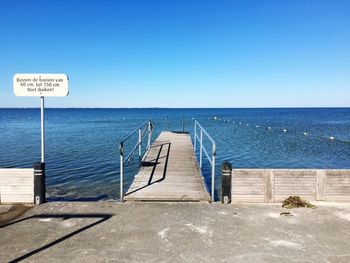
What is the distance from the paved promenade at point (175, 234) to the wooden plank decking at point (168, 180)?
0.61 meters

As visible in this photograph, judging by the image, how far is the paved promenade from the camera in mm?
4543

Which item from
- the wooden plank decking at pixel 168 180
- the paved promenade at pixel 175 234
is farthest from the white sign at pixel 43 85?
the wooden plank decking at pixel 168 180

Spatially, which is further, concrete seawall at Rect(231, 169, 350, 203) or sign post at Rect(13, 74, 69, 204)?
sign post at Rect(13, 74, 69, 204)

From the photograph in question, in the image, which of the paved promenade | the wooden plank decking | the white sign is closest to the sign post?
the white sign

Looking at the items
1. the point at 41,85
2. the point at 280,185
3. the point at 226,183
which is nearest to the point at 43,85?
the point at 41,85

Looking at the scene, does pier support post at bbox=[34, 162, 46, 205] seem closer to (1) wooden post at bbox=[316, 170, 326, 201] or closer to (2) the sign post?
(2) the sign post

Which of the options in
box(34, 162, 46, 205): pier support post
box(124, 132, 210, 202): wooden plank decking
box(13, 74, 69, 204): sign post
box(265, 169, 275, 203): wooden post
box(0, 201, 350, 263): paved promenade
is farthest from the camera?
box(124, 132, 210, 202): wooden plank decking

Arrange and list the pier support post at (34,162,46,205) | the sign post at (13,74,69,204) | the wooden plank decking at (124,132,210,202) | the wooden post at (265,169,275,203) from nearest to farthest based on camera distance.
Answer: the pier support post at (34,162,46,205) → the wooden post at (265,169,275,203) → the sign post at (13,74,69,204) → the wooden plank decking at (124,132,210,202)

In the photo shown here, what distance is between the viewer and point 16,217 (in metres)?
6.08

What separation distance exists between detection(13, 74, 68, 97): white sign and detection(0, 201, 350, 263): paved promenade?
8.78 ft

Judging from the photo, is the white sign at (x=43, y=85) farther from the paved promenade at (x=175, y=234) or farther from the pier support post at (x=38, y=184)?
the paved promenade at (x=175, y=234)

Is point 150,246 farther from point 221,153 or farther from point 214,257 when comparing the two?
point 221,153

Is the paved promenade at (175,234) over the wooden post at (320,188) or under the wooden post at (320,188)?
under

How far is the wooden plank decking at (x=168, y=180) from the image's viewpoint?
24.7 feet
